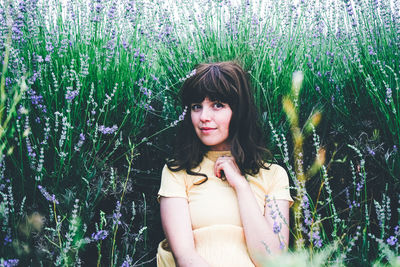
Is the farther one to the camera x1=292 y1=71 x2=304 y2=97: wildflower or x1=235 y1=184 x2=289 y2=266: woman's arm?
x1=292 y1=71 x2=304 y2=97: wildflower

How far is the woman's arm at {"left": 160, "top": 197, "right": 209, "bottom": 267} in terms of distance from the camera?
70.6 inches

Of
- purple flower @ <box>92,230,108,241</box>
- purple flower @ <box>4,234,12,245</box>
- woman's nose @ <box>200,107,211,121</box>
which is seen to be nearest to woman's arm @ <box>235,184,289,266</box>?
woman's nose @ <box>200,107,211,121</box>

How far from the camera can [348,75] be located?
247 centimetres

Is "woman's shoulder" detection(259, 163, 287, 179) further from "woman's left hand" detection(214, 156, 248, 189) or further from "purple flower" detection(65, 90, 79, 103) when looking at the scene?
"purple flower" detection(65, 90, 79, 103)

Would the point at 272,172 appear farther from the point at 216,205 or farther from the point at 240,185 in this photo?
the point at 216,205

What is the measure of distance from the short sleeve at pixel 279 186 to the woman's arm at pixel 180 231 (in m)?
0.46

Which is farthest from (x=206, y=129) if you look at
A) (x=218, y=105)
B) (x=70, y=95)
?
(x=70, y=95)

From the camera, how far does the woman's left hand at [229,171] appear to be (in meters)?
1.97

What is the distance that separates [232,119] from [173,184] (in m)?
0.48

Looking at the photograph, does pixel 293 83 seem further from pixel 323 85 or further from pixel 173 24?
pixel 173 24

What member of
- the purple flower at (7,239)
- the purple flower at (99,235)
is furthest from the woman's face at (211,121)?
the purple flower at (7,239)

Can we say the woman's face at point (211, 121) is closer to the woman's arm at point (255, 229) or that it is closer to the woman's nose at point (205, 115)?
the woman's nose at point (205, 115)

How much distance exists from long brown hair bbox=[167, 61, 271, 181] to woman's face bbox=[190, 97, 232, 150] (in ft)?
0.12

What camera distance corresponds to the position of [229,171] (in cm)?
201
